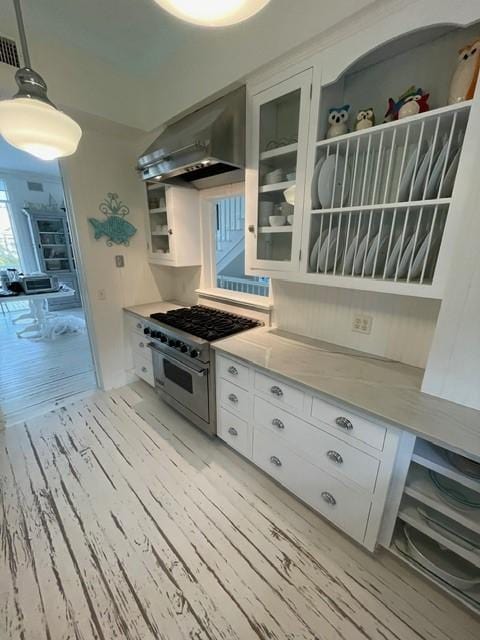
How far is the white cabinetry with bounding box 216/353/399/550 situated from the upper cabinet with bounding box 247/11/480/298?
66cm

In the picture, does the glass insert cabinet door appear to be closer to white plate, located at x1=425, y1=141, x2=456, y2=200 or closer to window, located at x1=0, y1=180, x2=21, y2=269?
white plate, located at x1=425, y1=141, x2=456, y2=200

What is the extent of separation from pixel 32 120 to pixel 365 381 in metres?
1.82

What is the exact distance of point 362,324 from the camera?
1688mm

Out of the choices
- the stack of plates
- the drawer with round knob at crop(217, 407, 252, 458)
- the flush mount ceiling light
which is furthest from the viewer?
the drawer with round knob at crop(217, 407, 252, 458)

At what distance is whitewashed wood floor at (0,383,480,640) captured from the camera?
1.16 m

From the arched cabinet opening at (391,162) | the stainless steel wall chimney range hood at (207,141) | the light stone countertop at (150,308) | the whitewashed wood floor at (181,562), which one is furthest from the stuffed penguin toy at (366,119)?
the whitewashed wood floor at (181,562)

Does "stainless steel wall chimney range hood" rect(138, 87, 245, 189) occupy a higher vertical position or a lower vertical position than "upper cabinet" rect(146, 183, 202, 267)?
higher

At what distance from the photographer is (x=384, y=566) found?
1.36m

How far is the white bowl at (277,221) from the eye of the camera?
1.68 m

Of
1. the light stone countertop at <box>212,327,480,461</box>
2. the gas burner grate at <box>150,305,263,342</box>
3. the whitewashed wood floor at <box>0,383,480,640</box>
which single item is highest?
the gas burner grate at <box>150,305,263,342</box>

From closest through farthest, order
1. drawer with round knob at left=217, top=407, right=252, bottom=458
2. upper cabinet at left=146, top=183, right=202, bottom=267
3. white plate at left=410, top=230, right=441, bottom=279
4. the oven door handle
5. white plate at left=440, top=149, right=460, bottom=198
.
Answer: white plate at left=440, top=149, right=460, bottom=198
white plate at left=410, top=230, right=441, bottom=279
drawer with round knob at left=217, top=407, right=252, bottom=458
the oven door handle
upper cabinet at left=146, top=183, right=202, bottom=267

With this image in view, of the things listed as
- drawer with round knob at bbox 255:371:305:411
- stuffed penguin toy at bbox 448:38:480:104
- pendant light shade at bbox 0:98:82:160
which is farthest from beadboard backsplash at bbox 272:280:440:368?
pendant light shade at bbox 0:98:82:160

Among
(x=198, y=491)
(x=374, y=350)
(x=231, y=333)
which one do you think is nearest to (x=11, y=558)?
(x=198, y=491)

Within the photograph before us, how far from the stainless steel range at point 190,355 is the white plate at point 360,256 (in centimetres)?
95
